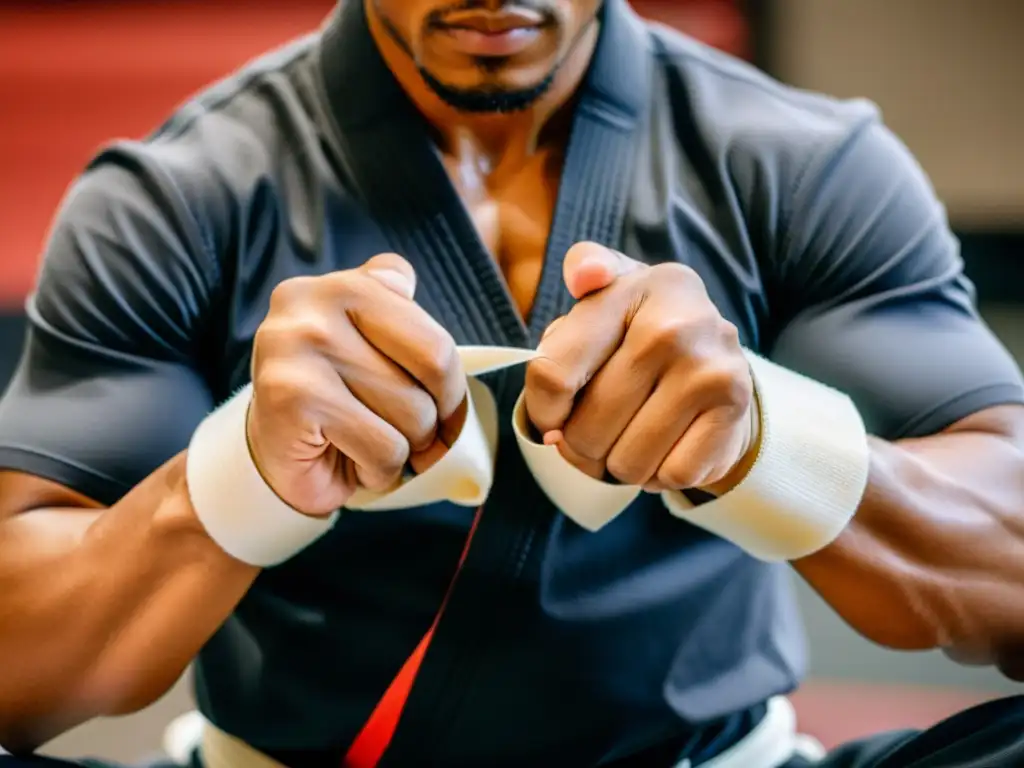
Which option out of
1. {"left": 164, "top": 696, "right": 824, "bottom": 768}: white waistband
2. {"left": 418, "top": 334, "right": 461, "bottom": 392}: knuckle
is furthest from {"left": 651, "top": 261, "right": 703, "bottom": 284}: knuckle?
{"left": 164, "top": 696, "right": 824, "bottom": 768}: white waistband

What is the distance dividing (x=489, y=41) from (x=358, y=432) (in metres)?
0.28

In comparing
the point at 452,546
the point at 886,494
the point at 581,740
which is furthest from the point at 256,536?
the point at 886,494

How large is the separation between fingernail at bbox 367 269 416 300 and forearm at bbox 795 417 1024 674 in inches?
11.2

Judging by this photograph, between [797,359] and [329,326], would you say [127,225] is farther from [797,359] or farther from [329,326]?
[797,359]

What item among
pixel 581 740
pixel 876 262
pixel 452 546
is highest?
pixel 876 262

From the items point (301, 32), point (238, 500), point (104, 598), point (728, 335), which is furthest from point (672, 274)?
point (301, 32)

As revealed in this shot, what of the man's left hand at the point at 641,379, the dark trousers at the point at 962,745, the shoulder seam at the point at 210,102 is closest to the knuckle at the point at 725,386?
the man's left hand at the point at 641,379

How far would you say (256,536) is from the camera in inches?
24.8

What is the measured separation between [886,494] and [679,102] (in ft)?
0.98

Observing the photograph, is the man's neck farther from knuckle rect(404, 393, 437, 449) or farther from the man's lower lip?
knuckle rect(404, 393, 437, 449)

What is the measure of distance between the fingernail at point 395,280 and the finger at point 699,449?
0.15m

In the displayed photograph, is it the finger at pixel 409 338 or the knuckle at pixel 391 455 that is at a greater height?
the finger at pixel 409 338

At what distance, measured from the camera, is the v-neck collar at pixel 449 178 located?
72cm

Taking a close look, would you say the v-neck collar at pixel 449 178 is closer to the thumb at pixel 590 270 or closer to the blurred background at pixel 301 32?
the thumb at pixel 590 270
